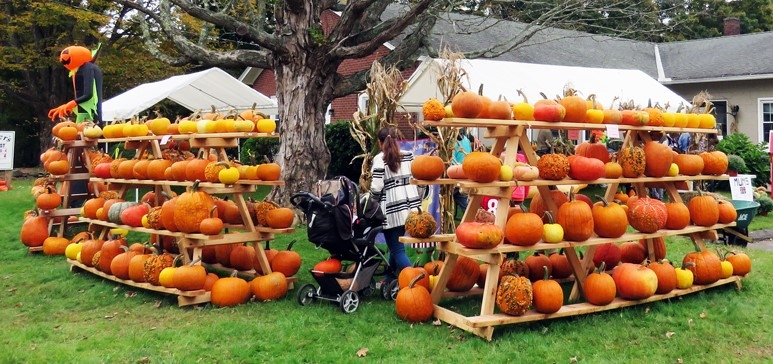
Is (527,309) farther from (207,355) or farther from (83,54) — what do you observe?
(83,54)

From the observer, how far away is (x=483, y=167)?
16.1 ft

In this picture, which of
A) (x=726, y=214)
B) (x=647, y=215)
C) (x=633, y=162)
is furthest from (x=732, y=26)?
(x=647, y=215)

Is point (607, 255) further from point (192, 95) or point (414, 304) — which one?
point (192, 95)

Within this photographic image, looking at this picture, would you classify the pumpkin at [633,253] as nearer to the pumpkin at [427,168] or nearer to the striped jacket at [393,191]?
the striped jacket at [393,191]

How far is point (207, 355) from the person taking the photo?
4598 mm

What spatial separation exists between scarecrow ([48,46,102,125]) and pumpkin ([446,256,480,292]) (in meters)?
6.65

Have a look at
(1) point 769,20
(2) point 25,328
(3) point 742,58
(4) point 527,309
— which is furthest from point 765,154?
(1) point 769,20

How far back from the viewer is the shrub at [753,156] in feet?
50.4

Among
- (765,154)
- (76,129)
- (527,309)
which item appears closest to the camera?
(527,309)

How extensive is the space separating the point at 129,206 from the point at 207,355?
3.12 meters

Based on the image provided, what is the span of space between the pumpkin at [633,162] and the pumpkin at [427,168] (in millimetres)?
1728

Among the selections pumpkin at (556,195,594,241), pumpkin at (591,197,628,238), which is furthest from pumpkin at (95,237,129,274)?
pumpkin at (591,197,628,238)

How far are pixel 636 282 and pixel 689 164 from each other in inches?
63.1

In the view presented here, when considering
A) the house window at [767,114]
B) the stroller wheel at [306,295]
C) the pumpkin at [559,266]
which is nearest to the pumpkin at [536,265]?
the pumpkin at [559,266]
